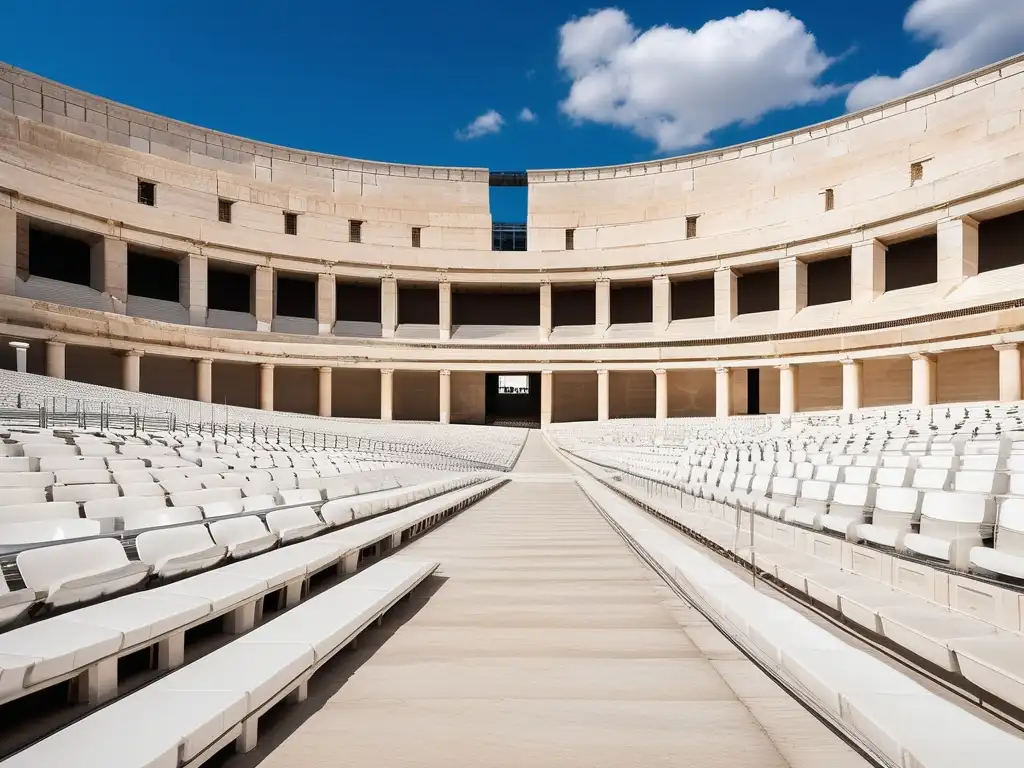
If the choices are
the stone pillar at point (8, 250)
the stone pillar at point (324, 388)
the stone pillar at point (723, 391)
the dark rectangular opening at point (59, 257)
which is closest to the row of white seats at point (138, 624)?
the stone pillar at point (8, 250)

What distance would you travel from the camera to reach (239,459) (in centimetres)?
1085

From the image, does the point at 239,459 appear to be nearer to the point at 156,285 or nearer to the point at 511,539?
the point at 511,539

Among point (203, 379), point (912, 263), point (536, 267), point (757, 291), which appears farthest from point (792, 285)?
point (203, 379)

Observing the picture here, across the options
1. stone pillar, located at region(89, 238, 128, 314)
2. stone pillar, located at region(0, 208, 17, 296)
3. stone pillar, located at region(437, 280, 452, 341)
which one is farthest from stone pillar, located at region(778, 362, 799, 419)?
stone pillar, located at region(0, 208, 17, 296)

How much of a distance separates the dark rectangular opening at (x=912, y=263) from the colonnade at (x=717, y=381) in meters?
4.80

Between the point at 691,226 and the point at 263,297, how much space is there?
26.1 metres

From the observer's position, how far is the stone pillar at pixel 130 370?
97.5 ft

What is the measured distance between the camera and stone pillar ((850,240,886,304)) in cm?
3156

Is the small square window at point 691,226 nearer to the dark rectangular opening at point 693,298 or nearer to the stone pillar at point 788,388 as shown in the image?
the dark rectangular opening at point 693,298

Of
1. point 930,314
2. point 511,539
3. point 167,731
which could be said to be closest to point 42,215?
point 511,539

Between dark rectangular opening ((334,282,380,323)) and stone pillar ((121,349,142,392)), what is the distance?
14.8 m

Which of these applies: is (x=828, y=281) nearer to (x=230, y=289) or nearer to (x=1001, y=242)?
(x=1001, y=242)

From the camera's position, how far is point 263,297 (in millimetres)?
37469

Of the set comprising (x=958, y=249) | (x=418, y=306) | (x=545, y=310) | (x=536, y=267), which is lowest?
(x=545, y=310)
